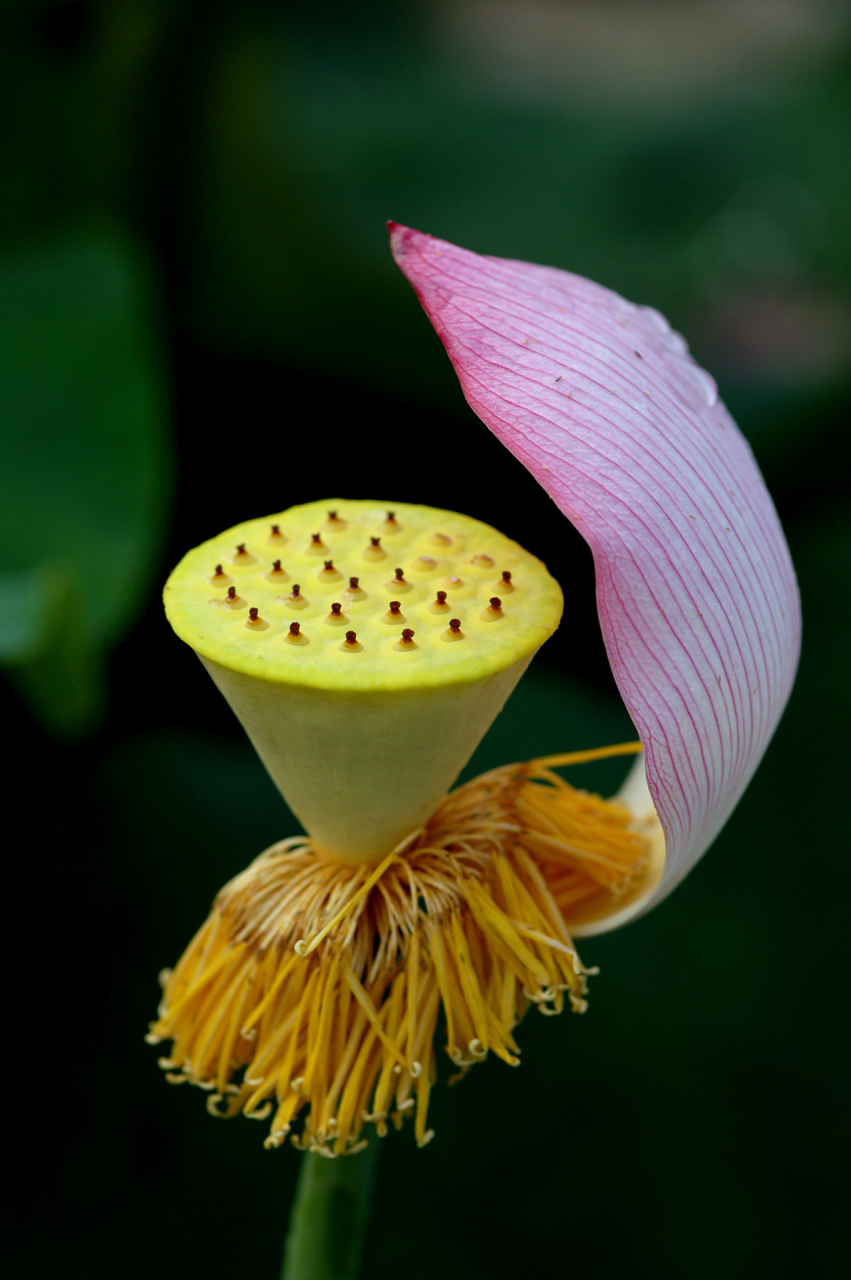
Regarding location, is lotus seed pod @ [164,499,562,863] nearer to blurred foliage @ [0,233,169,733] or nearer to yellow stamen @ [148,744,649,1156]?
yellow stamen @ [148,744,649,1156]

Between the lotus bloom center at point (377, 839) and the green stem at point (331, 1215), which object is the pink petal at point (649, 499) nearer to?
the lotus bloom center at point (377, 839)

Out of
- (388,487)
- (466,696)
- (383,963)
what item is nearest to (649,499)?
(466,696)

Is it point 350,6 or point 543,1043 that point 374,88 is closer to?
point 350,6

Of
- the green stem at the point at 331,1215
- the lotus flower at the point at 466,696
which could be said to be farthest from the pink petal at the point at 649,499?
the green stem at the point at 331,1215

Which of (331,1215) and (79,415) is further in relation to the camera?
(79,415)

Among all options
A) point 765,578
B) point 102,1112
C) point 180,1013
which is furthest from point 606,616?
point 102,1112

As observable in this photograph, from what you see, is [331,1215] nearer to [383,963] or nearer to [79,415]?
[383,963]
